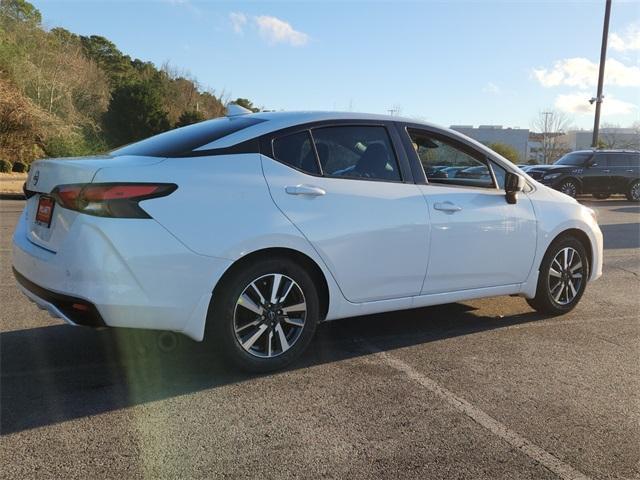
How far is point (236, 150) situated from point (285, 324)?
1179 millimetres

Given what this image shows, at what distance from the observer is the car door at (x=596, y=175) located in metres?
20.5

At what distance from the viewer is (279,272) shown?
386 cm

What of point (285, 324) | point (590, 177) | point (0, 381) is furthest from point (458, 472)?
point (590, 177)

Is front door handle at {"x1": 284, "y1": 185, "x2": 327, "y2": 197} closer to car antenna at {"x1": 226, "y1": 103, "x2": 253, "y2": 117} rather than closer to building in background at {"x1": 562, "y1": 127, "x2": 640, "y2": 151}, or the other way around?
car antenna at {"x1": 226, "y1": 103, "x2": 253, "y2": 117}

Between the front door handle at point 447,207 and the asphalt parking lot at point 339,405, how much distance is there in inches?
41.0

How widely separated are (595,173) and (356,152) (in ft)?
61.4

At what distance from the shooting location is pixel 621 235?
11.8m

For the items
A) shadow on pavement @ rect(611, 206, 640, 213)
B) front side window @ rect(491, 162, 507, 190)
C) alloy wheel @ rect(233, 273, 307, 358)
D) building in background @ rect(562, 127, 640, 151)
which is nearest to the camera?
alloy wheel @ rect(233, 273, 307, 358)

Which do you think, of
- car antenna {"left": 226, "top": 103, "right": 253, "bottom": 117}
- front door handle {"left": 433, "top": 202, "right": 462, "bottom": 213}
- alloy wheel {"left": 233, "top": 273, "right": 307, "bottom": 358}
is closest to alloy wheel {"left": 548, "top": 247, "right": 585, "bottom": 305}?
front door handle {"left": 433, "top": 202, "right": 462, "bottom": 213}

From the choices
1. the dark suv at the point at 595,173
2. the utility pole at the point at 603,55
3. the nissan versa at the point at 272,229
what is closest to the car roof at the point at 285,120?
the nissan versa at the point at 272,229

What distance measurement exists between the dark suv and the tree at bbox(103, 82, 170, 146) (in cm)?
2714

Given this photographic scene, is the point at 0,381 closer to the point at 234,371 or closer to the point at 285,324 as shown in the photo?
the point at 234,371

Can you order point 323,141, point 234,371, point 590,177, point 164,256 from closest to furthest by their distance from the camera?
1. point 164,256
2. point 234,371
3. point 323,141
4. point 590,177

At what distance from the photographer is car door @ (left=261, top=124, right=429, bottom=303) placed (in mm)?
3947
